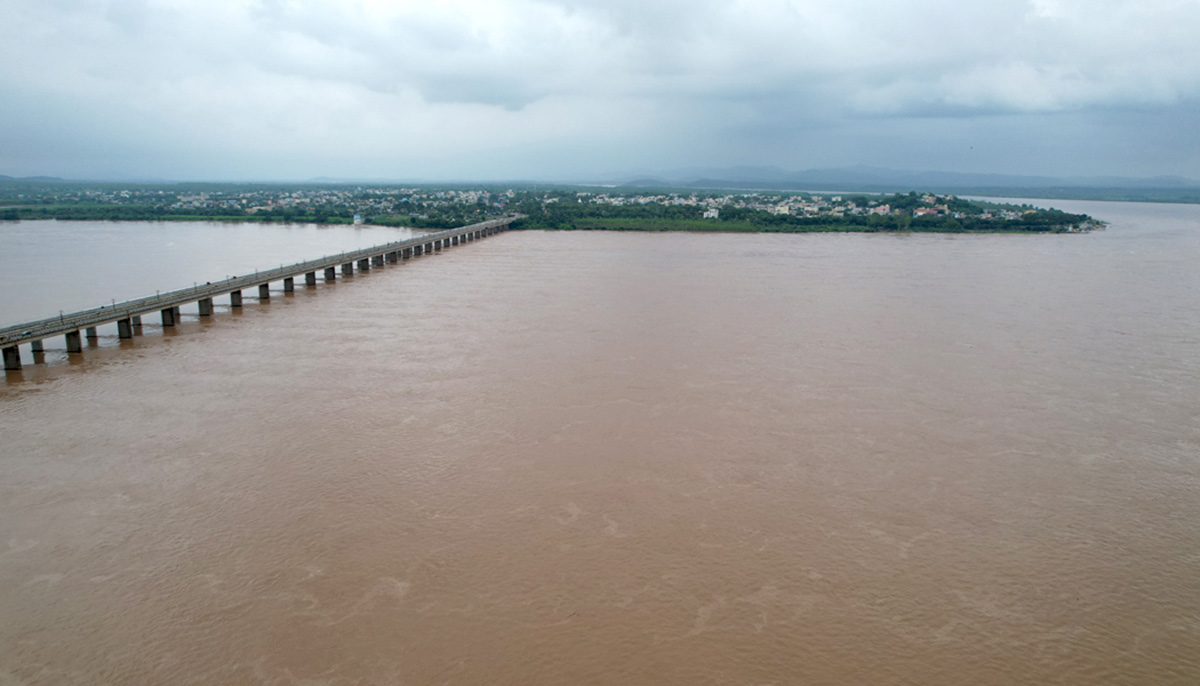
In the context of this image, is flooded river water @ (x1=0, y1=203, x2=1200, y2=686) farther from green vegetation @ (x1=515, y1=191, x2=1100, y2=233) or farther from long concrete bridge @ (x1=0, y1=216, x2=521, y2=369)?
green vegetation @ (x1=515, y1=191, x2=1100, y2=233)

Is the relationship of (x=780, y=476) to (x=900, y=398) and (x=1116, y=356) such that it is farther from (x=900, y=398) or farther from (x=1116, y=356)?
(x=1116, y=356)

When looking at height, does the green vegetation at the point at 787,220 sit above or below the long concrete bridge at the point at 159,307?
above

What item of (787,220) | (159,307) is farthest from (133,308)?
(787,220)

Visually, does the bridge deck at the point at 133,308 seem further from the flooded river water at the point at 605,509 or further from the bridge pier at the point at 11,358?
the flooded river water at the point at 605,509

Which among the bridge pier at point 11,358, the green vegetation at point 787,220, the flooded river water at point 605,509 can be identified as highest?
the green vegetation at point 787,220

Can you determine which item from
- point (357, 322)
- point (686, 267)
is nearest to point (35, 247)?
point (357, 322)

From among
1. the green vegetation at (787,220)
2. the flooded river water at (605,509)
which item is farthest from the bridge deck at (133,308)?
the green vegetation at (787,220)

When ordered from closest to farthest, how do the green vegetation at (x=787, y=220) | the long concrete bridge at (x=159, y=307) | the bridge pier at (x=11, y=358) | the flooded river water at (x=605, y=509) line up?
the flooded river water at (x=605, y=509), the bridge pier at (x=11, y=358), the long concrete bridge at (x=159, y=307), the green vegetation at (x=787, y=220)
